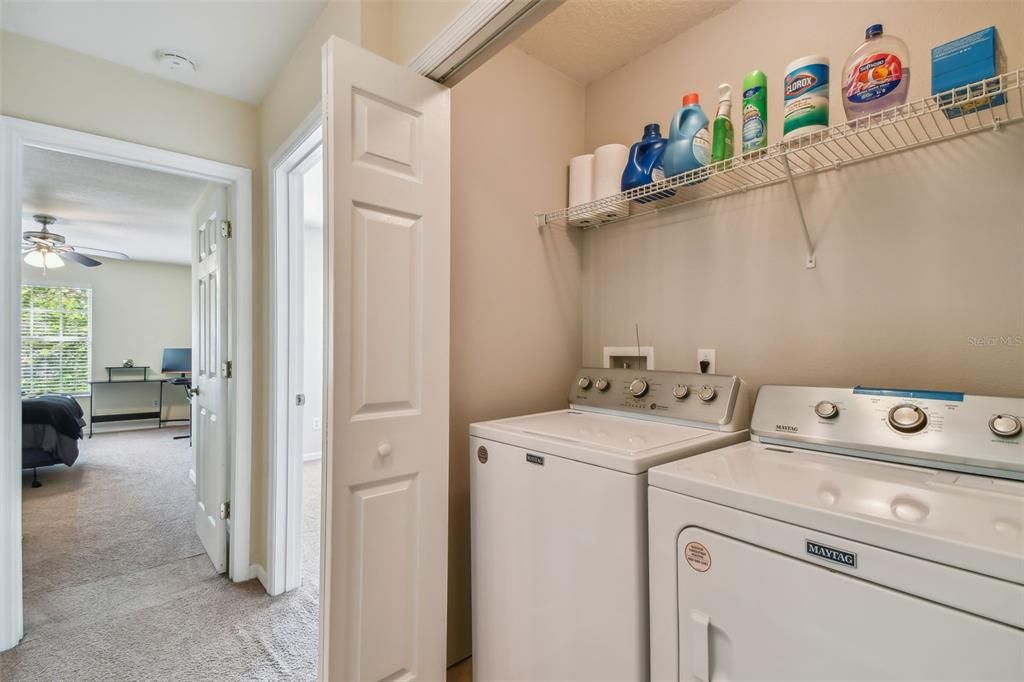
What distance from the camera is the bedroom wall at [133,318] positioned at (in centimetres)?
642

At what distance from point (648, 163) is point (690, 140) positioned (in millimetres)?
202

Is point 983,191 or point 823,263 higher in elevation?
point 983,191

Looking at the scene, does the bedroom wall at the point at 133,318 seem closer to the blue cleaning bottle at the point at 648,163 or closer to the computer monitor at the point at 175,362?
the computer monitor at the point at 175,362

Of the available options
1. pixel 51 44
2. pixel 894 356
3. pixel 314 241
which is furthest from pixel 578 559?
pixel 314 241

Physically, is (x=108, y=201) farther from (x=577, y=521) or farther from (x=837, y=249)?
(x=837, y=249)

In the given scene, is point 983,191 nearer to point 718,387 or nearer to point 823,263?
point 823,263

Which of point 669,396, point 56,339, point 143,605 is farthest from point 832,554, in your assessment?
point 56,339

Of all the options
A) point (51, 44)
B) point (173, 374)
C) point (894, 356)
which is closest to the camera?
point (894, 356)

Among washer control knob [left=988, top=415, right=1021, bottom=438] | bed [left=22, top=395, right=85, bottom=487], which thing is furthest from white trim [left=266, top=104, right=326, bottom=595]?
bed [left=22, top=395, right=85, bottom=487]

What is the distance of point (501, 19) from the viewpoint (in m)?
1.13

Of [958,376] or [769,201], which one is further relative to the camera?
[769,201]

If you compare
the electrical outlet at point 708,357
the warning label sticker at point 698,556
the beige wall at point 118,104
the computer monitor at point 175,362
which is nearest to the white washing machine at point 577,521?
the warning label sticker at point 698,556

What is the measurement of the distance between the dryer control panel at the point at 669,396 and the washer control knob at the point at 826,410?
0.69 feet

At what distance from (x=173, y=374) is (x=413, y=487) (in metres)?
7.58
